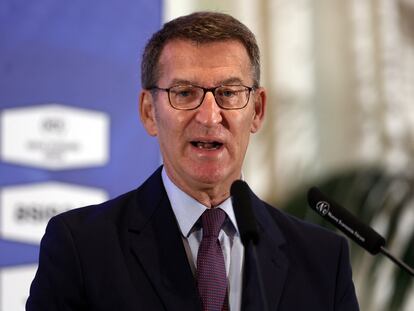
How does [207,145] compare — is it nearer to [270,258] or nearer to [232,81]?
[232,81]

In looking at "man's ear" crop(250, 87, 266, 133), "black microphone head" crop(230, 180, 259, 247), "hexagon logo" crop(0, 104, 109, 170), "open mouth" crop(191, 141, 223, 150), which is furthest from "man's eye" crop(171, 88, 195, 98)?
"hexagon logo" crop(0, 104, 109, 170)

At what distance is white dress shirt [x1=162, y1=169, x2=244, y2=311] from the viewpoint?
6.14 feet

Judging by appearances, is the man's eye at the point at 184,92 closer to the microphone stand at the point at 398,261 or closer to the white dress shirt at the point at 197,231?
the white dress shirt at the point at 197,231

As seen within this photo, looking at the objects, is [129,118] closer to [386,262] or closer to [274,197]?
[274,197]

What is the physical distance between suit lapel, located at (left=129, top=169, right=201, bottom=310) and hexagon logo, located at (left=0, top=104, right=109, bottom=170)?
121 centimetres

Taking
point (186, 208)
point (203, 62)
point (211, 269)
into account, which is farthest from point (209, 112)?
point (211, 269)

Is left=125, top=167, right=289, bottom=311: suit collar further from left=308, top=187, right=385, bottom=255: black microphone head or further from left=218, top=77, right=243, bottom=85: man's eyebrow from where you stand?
left=218, top=77, right=243, bottom=85: man's eyebrow

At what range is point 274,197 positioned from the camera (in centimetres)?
411

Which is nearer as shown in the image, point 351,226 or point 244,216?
point 244,216

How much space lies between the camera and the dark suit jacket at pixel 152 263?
176 cm

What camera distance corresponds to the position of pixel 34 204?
3.12 m

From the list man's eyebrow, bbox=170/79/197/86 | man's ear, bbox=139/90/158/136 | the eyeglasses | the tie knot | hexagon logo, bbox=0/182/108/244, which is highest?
man's eyebrow, bbox=170/79/197/86

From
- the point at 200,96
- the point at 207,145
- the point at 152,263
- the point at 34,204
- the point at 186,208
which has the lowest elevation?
the point at 34,204

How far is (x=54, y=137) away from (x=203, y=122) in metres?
1.45
